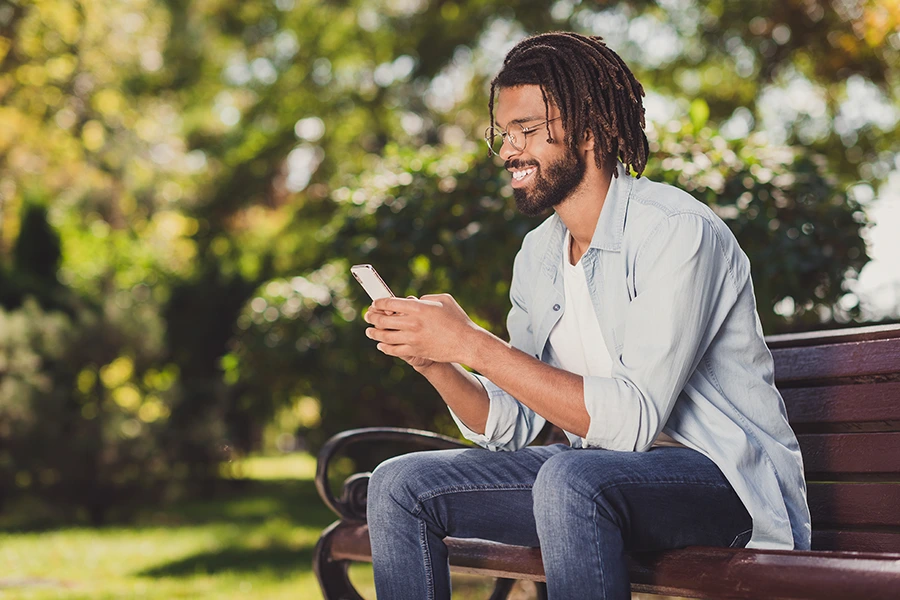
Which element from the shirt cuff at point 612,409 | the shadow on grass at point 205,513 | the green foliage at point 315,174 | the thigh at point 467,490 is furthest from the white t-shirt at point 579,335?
the shadow on grass at point 205,513

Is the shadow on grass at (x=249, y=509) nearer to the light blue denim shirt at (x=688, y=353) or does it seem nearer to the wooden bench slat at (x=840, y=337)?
the wooden bench slat at (x=840, y=337)

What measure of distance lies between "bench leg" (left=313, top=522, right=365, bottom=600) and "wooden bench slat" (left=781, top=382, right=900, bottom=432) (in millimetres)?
1367

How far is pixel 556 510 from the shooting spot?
2.03 m

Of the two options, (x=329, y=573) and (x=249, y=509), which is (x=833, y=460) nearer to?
(x=329, y=573)

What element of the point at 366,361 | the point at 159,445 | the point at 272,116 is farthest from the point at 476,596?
the point at 272,116

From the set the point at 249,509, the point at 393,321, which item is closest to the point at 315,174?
the point at 249,509

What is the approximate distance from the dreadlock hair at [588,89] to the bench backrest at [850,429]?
0.70 m

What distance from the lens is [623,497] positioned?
2059 mm

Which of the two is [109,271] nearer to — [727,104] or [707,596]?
[727,104]

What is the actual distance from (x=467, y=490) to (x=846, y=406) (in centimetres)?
99

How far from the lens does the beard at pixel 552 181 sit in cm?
248

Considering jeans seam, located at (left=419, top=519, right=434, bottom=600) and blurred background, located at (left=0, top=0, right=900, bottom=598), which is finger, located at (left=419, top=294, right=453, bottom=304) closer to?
jeans seam, located at (left=419, top=519, right=434, bottom=600)

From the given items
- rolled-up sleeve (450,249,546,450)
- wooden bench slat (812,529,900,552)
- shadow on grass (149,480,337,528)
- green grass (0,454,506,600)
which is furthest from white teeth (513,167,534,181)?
shadow on grass (149,480,337,528)

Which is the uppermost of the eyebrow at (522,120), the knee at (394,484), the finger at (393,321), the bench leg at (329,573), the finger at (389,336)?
the eyebrow at (522,120)
